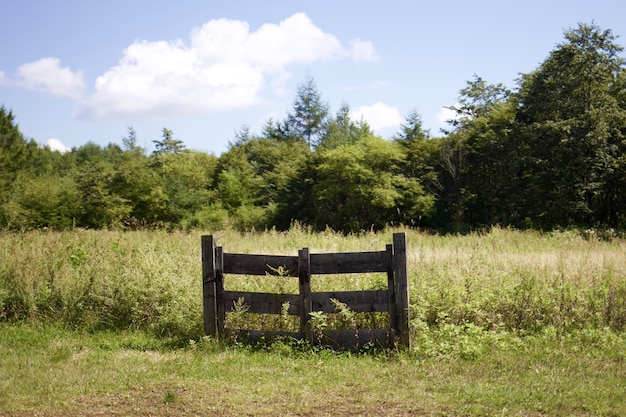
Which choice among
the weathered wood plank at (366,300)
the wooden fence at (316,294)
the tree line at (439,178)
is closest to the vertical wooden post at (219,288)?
the wooden fence at (316,294)

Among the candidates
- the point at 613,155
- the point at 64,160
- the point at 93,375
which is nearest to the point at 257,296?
the point at 93,375

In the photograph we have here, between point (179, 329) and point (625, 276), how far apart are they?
7773mm

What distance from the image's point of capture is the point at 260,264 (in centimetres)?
773

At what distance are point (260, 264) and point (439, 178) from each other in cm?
2741

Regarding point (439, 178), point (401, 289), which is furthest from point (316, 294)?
point (439, 178)

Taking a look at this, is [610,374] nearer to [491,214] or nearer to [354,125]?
[491,214]

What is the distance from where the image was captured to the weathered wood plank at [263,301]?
24.9ft

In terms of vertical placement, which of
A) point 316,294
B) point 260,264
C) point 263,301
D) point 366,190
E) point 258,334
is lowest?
point 258,334

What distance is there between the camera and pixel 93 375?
660 cm

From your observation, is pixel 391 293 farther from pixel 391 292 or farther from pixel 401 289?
pixel 401 289

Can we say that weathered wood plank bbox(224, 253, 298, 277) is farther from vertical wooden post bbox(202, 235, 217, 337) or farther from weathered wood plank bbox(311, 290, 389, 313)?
weathered wood plank bbox(311, 290, 389, 313)

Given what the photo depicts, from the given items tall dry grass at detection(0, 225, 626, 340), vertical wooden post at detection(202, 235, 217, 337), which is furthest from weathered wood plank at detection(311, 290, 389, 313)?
vertical wooden post at detection(202, 235, 217, 337)

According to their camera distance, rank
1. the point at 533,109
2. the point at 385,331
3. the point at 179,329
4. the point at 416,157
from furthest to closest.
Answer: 1. the point at 416,157
2. the point at 533,109
3. the point at 179,329
4. the point at 385,331

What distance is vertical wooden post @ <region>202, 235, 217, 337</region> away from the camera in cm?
782
